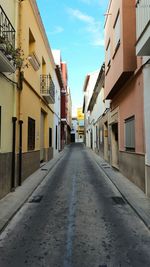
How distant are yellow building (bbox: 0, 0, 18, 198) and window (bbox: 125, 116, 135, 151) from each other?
3881 mm

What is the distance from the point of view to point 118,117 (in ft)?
41.2

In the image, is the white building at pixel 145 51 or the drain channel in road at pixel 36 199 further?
the drain channel in road at pixel 36 199

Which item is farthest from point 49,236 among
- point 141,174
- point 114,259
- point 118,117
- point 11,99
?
point 118,117

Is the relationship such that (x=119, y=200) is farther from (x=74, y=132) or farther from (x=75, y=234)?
(x=74, y=132)

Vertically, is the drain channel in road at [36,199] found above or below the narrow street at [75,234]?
above

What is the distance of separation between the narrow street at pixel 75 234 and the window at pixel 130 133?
90.8 inches

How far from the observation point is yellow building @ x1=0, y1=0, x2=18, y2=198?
701 centimetres

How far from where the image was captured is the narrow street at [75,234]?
391 centimetres

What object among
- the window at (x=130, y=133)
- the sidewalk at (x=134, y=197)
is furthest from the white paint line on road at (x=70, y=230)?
the window at (x=130, y=133)

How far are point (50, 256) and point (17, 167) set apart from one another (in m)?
5.41

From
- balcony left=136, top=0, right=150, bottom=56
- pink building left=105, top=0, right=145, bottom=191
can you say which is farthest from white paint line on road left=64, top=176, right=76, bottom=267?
balcony left=136, top=0, right=150, bottom=56

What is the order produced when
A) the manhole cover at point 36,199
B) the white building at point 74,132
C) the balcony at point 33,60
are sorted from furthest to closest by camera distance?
the white building at point 74,132 → the balcony at point 33,60 → the manhole cover at point 36,199

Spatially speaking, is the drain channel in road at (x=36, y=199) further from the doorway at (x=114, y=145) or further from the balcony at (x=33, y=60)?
the doorway at (x=114, y=145)

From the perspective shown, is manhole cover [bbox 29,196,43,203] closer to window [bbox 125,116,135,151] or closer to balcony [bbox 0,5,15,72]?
balcony [bbox 0,5,15,72]
